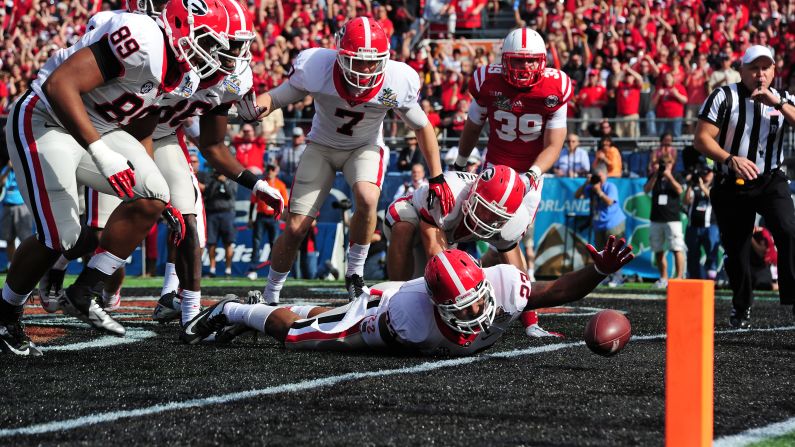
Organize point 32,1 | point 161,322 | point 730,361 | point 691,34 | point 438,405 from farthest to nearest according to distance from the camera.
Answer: point 32,1 → point 691,34 → point 161,322 → point 730,361 → point 438,405

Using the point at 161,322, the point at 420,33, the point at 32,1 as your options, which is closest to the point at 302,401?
the point at 161,322

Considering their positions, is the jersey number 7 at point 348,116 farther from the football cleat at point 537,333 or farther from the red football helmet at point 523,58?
the football cleat at point 537,333

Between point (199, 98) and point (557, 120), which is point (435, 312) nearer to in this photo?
point (199, 98)

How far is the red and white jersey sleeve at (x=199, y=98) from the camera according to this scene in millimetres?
5323

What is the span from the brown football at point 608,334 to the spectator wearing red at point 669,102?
32.2 feet

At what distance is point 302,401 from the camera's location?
3.58m

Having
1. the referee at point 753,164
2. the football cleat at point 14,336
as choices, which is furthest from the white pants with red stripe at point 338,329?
the referee at point 753,164

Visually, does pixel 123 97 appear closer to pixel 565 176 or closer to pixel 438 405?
pixel 438 405

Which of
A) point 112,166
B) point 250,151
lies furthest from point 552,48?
point 112,166

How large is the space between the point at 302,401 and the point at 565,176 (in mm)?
10055

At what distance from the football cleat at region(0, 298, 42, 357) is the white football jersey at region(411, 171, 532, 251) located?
6.69 ft

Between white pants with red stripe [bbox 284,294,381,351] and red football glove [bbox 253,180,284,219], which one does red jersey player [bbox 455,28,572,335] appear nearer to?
red football glove [bbox 253,180,284,219]

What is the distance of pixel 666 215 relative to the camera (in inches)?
474

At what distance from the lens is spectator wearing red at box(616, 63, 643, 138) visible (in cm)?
1414
